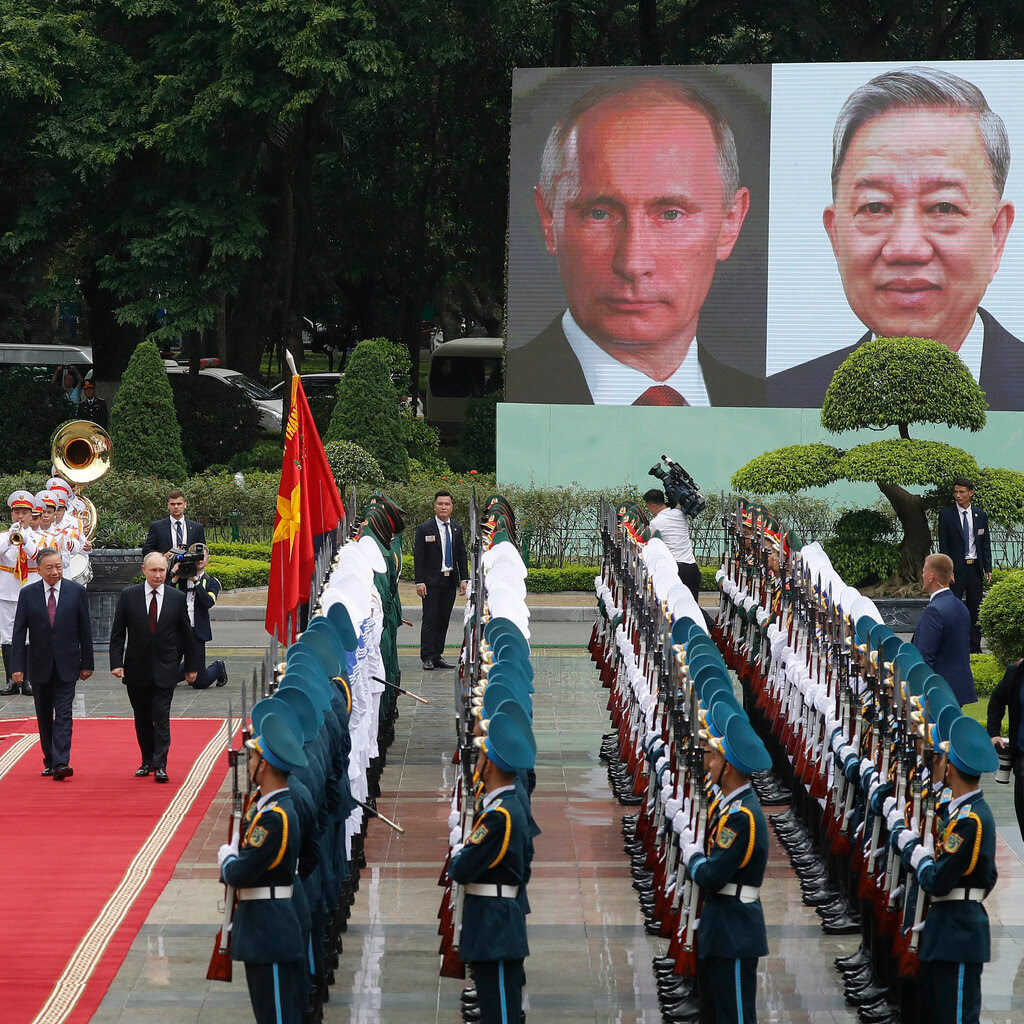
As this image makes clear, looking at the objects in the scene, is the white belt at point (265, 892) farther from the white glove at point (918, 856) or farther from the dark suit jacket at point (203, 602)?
the dark suit jacket at point (203, 602)

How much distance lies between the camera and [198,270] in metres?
25.9

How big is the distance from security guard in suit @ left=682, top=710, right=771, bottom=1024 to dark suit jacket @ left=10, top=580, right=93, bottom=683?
5.72m

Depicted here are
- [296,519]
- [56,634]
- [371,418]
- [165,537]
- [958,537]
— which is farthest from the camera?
[371,418]

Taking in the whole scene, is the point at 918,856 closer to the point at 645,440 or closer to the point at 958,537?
the point at 958,537

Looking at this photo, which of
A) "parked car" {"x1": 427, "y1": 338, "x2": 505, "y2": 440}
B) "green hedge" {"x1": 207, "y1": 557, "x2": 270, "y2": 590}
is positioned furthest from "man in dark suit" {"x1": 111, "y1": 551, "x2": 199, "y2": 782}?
"parked car" {"x1": 427, "y1": 338, "x2": 505, "y2": 440}

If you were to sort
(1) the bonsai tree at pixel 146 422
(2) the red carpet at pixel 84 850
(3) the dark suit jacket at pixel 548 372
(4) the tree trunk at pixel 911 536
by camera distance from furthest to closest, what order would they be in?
1. (1) the bonsai tree at pixel 146 422
2. (3) the dark suit jacket at pixel 548 372
3. (4) the tree trunk at pixel 911 536
4. (2) the red carpet at pixel 84 850

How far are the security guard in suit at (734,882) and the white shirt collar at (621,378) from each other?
1624cm

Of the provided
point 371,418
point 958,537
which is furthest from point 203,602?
point 371,418

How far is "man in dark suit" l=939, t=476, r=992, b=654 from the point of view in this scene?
1452cm

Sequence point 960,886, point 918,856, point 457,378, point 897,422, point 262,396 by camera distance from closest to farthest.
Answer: point 960,886 → point 918,856 → point 897,422 → point 262,396 → point 457,378

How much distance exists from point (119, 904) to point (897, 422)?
36.1 ft

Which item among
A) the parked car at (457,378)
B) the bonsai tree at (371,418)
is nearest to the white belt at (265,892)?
the bonsai tree at (371,418)

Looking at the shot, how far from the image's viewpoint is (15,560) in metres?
13.6

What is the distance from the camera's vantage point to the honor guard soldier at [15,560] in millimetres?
13492
